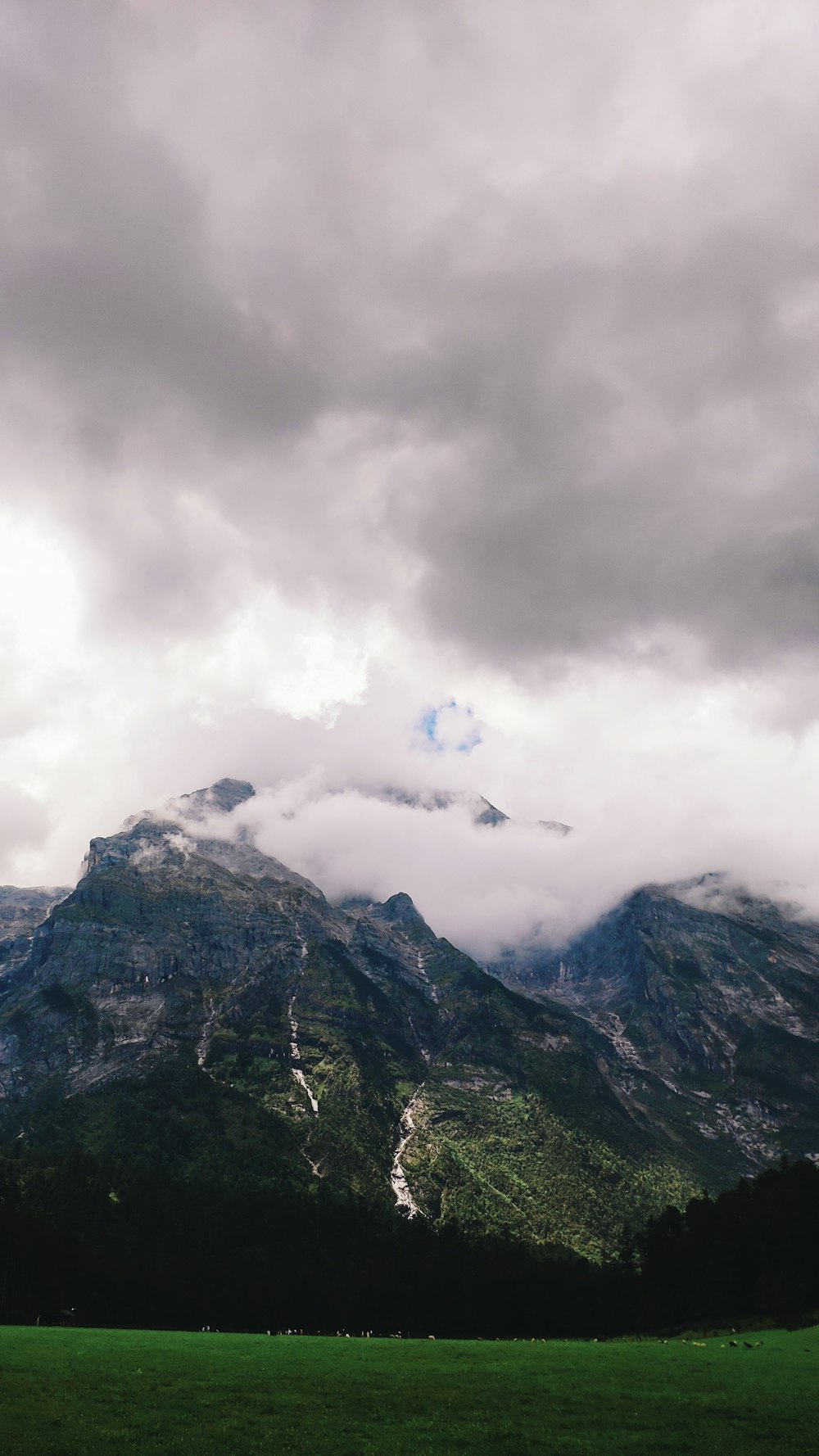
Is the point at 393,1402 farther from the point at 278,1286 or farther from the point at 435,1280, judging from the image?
the point at 435,1280

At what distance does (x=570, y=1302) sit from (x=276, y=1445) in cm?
16652

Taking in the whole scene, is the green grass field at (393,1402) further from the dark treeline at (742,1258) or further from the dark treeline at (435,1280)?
the dark treeline at (435,1280)

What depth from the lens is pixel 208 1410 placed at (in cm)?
3450

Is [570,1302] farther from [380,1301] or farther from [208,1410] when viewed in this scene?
[208,1410]

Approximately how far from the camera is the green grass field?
29234 millimetres

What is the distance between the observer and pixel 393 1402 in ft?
126

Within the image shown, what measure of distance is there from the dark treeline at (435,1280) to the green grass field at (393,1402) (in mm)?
66740

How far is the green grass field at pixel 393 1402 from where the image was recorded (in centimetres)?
2923

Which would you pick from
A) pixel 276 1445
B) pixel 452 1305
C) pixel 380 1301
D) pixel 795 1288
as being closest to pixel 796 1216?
Answer: pixel 795 1288

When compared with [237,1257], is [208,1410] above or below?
above

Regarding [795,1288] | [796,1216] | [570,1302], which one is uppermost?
[796,1216]

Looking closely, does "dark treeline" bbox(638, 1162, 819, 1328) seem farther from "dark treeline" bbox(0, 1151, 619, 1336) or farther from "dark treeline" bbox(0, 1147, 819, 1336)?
"dark treeline" bbox(0, 1151, 619, 1336)

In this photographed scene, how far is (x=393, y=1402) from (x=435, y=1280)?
6067 inches

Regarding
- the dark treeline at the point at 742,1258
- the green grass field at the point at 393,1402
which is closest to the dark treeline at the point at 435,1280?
the dark treeline at the point at 742,1258
